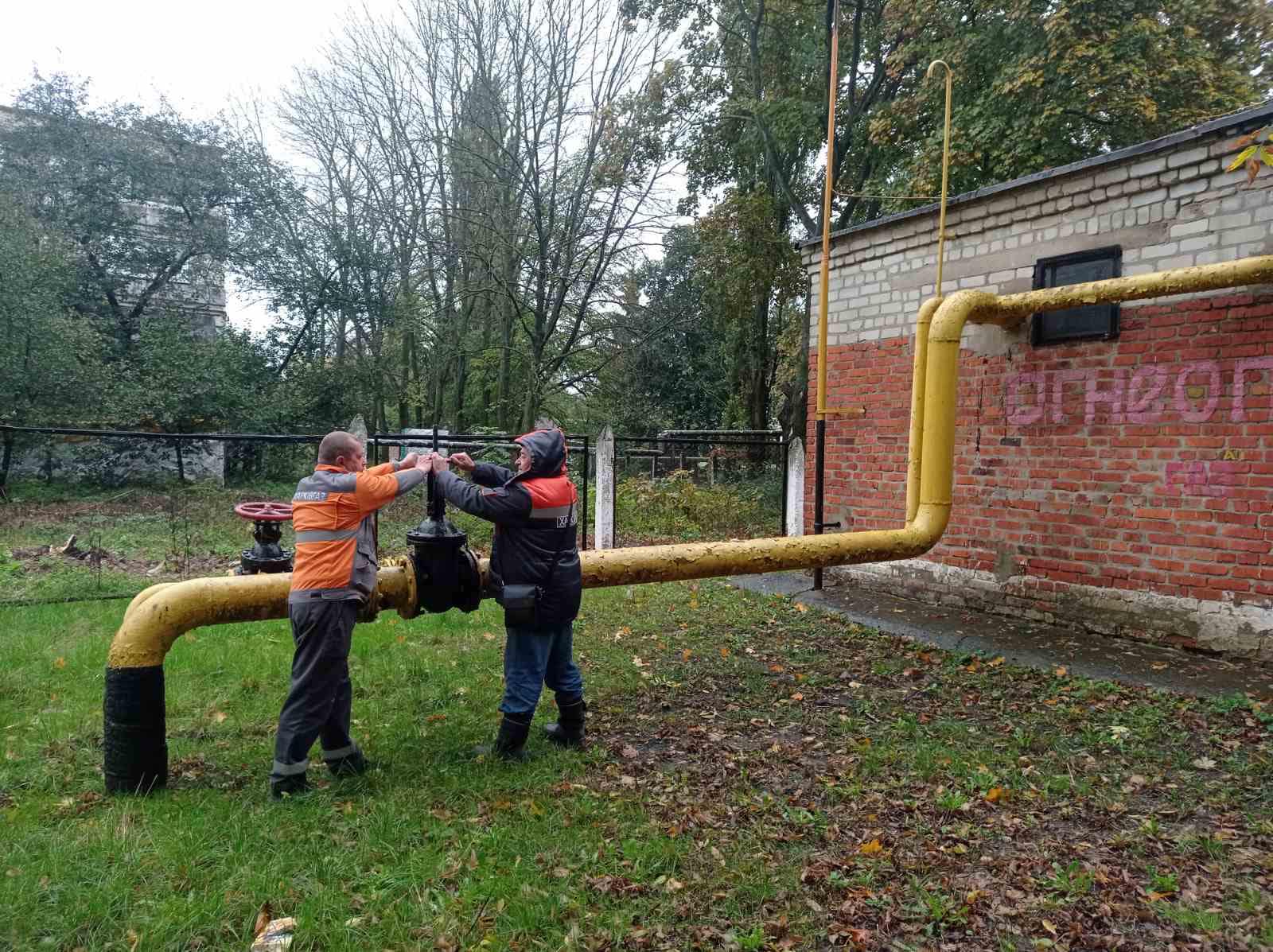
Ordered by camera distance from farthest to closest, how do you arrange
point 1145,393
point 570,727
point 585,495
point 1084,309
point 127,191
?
point 127,191
point 585,495
point 1084,309
point 1145,393
point 570,727

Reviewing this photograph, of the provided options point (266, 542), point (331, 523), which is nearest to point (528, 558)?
point (331, 523)

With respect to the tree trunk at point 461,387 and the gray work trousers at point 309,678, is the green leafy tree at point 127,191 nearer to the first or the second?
the tree trunk at point 461,387

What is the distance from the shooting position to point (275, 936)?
243 cm

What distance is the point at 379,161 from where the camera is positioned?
18141 mm

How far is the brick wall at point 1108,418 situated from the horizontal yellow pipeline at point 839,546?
1.66ft

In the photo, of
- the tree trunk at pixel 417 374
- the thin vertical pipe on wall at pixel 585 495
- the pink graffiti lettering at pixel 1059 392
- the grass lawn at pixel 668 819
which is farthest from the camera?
the tree trunk at pixel 417 374

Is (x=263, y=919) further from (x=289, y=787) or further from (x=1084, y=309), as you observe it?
(x=1084, y=309)

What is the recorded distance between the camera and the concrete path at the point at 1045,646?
4.77 metres

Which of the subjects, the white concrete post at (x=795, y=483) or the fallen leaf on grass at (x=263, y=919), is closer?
the fallen leaf on grass at (x=263, y=919)

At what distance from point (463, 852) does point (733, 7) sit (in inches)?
691

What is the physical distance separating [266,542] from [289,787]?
123cm

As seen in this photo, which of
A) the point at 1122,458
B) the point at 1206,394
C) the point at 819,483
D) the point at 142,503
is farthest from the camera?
the point at 142,503

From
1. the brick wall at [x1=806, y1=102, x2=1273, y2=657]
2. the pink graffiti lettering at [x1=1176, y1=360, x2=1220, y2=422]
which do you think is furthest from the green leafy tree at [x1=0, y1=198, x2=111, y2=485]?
the pink graffiti lettering at [x1=1176, y1=360, x2=1220, y2=422]

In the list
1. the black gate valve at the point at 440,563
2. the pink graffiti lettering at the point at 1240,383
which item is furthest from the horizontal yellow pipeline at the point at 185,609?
the pink graffiti lettering at the point at 1240,383
